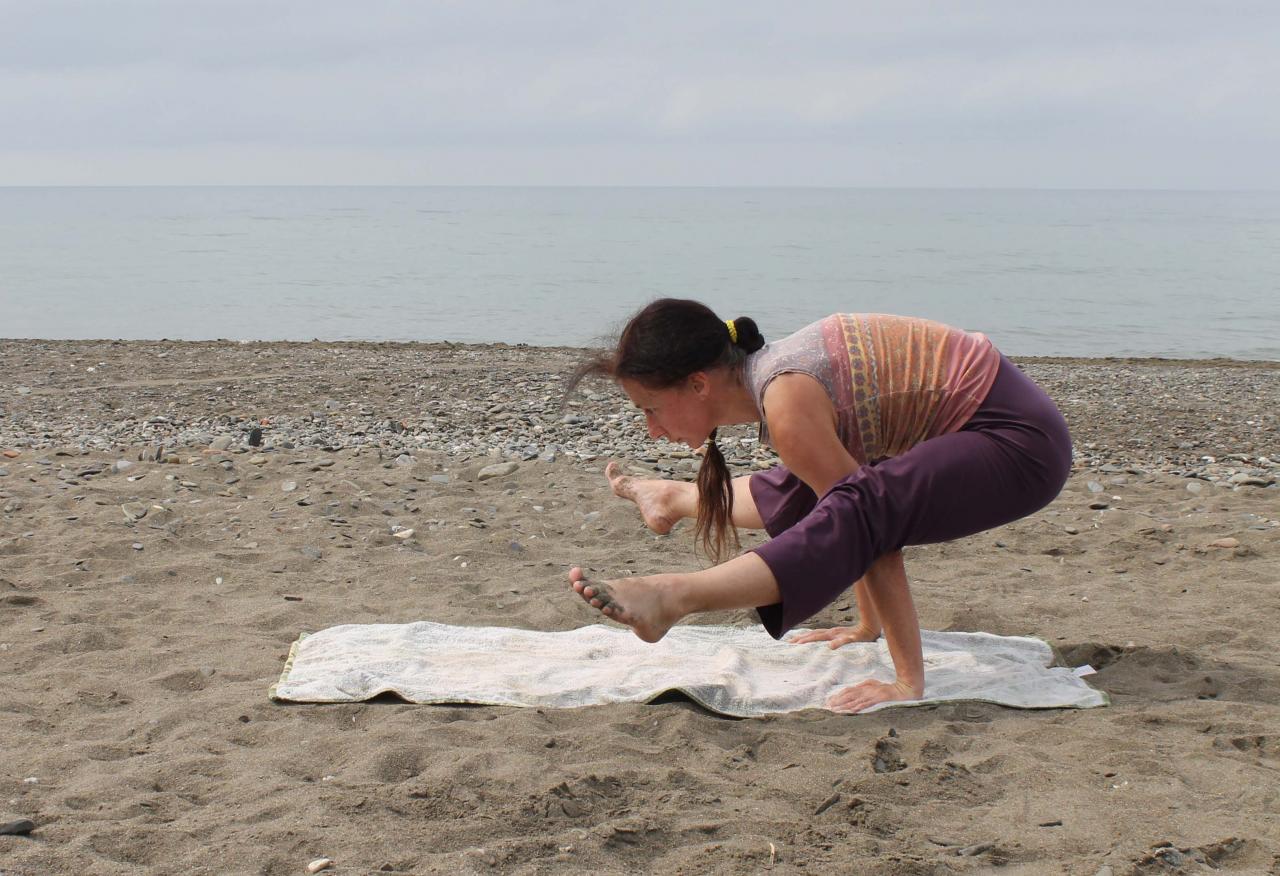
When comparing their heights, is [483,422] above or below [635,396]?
below

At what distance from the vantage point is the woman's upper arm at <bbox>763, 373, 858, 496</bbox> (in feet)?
10.8

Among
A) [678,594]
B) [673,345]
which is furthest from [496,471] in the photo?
[678,594]

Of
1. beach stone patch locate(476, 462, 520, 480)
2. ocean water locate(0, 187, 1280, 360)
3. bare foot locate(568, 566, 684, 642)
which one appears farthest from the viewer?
ocean water locate(0, 187, 1280, 360)

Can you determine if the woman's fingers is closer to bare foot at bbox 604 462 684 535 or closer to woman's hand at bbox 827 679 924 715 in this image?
woman's hand at bbox 827 679 924 715

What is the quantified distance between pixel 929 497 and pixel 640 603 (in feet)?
2.86

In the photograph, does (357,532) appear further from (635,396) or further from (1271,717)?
(1271,717)

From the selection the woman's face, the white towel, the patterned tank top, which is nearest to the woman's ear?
the woman's face

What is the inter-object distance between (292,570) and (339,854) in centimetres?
266

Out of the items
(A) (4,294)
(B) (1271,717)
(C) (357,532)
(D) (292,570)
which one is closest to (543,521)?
(C) (357,532)

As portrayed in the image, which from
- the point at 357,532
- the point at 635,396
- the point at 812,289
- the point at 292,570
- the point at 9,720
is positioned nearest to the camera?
the point at 9,720

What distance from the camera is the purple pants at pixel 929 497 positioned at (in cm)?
311

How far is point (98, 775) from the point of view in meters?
2.86

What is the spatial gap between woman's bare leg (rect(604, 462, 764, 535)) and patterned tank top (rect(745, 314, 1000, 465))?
0.65 m

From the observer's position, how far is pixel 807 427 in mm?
3301
